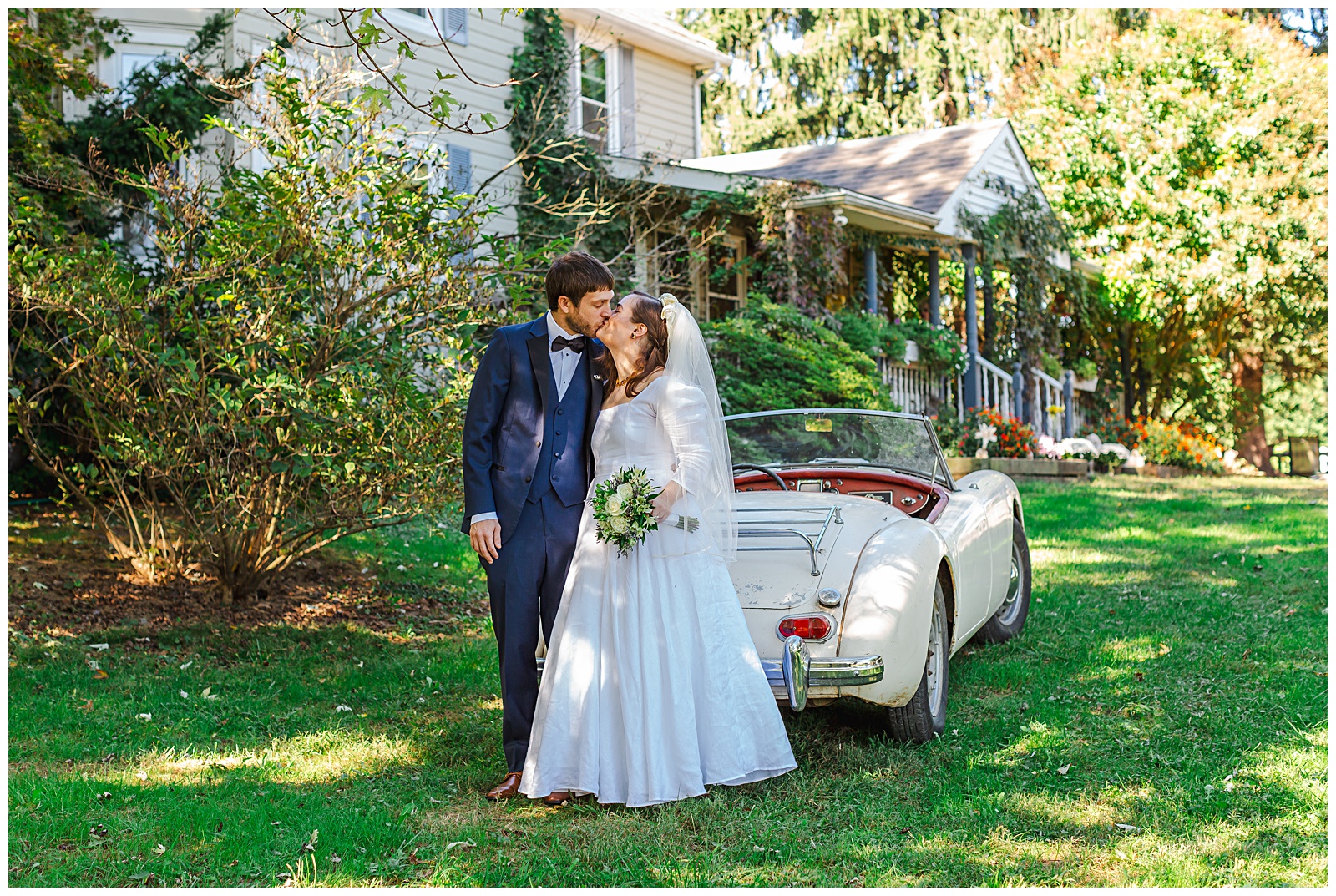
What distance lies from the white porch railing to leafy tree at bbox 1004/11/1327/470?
308cm

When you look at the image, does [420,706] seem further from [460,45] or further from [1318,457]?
[1318,457]

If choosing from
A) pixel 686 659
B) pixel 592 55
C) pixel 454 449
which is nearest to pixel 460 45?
pixel 592 55

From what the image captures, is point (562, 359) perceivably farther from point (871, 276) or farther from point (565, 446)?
point (871, 276)

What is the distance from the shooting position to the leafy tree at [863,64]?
1251 inches

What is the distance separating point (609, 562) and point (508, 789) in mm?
922

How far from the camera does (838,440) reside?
6020 mm

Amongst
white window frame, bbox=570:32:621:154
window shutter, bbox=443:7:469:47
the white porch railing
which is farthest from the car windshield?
window shutter, bbox=443:7:469:47

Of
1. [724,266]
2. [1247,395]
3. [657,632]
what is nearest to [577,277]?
[657,632]

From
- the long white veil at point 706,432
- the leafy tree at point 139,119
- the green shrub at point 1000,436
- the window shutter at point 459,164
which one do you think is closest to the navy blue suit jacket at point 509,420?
the long white veil at point 706,432

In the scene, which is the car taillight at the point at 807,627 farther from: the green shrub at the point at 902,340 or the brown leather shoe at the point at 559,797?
the green shrub at the point at 902,340

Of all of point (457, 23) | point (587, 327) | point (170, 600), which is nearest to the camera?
point (587, 327)

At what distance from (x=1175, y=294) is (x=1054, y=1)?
35.7ft

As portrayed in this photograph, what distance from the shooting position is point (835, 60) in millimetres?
32750

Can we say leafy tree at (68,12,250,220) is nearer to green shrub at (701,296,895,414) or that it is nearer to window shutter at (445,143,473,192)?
window shutter at (445,143,473,192)
